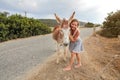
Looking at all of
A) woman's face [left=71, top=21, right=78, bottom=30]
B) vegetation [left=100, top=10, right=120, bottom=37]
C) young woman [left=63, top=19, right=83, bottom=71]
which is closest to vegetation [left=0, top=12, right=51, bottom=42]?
vegetation [left=100, top=10, right=120, bottom=37]

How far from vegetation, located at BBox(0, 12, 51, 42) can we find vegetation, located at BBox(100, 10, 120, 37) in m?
8.70

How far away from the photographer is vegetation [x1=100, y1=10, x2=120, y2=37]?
Answer: 3159cm

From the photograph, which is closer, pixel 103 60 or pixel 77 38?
pixel 77 38

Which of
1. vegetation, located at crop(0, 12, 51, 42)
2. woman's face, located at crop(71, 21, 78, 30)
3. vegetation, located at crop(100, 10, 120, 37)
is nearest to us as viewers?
woman's face, located at crop(71, 21, 78, 30)

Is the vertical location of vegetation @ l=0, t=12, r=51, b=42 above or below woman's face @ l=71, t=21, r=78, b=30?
below

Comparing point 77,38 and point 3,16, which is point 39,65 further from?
point 3,16

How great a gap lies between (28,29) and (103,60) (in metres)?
19.2

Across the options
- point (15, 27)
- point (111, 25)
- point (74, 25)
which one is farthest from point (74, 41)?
point (111, 25)

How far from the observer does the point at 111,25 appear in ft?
111

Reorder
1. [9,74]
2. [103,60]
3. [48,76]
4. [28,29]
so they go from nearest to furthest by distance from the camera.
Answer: [48,76]
[9,74]
[103,60]
[28,29]

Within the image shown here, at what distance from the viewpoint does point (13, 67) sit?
38.4 feet

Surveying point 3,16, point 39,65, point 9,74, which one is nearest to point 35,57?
point 39,65

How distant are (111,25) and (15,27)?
40.3 ft

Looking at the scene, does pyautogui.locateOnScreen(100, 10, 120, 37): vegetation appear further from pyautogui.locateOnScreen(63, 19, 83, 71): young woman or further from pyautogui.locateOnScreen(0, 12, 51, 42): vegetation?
pyautogui.locateOnScreen(63, 19, 83, 71): young woman
